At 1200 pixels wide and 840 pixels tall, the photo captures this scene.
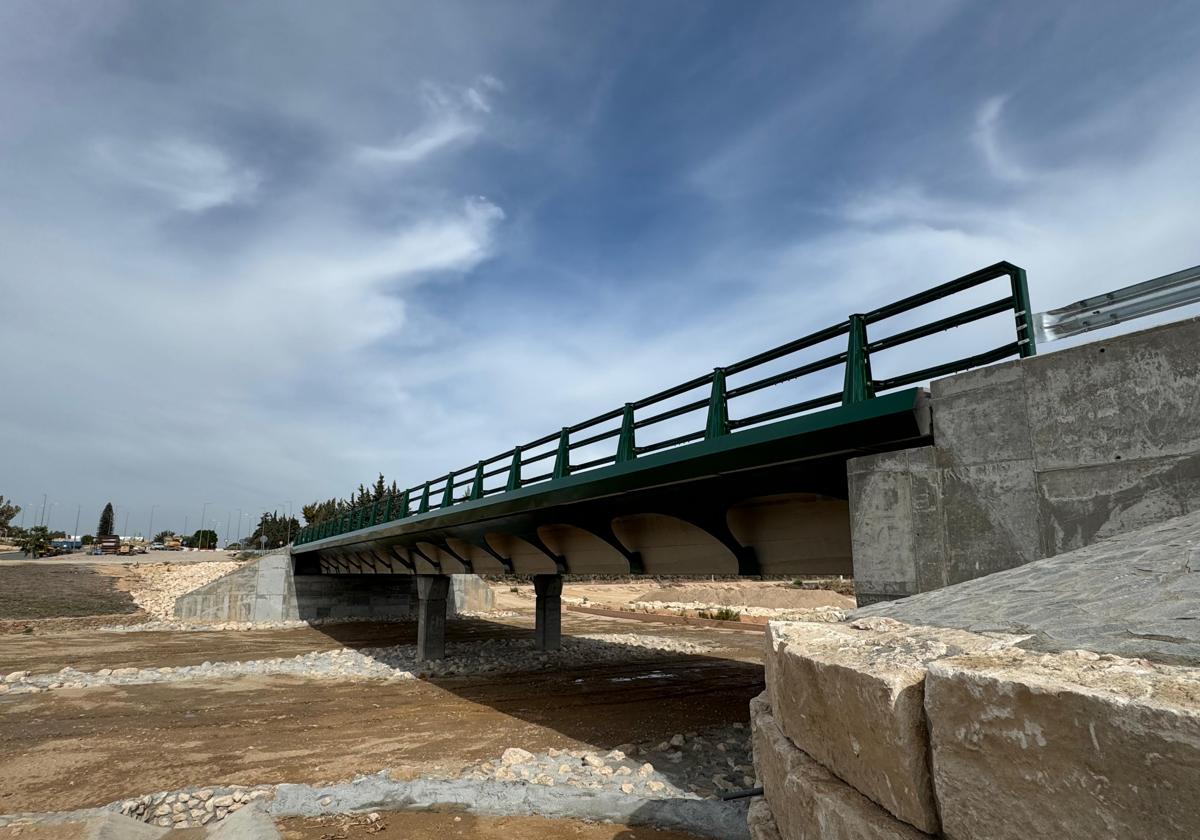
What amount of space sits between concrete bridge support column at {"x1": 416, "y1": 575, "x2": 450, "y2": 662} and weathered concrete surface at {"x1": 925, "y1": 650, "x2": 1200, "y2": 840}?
79.0 ft

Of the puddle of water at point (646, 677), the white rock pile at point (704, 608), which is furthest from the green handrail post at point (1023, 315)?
the white rock pile at point (704, 608)

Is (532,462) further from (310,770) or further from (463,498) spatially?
(310,770)

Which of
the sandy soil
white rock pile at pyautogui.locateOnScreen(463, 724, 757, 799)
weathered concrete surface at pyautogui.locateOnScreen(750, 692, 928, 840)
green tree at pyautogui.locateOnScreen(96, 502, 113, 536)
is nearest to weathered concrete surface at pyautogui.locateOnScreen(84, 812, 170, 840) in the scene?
white rock pile at pyautogui.locateOnScreen(463, 724, 757, 799)

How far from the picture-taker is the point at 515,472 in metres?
14.8

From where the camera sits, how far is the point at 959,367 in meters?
6.31

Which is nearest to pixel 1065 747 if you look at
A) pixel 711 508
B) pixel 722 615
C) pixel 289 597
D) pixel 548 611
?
pixel 711 508

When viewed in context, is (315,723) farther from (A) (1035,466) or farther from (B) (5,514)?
(B) (5,514)

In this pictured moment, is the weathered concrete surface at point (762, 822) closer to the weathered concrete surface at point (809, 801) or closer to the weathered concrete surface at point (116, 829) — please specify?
the weathered concrete surface at point (809, 801)

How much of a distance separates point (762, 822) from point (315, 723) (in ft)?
43.6

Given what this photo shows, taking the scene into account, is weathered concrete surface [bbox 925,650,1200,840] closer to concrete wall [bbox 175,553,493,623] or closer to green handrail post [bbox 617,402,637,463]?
green handrail post [bbox 617,402,637,463]

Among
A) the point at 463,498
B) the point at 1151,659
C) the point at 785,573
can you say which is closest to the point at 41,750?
the point at 463,498

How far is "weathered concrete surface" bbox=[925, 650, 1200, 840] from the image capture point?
1.54 m

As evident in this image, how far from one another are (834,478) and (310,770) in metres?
8.90

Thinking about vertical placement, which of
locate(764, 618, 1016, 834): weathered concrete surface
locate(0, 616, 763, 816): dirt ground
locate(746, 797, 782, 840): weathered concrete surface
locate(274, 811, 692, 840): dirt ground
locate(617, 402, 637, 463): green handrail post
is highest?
locate(617, 402, 637, 463): green handrail post
